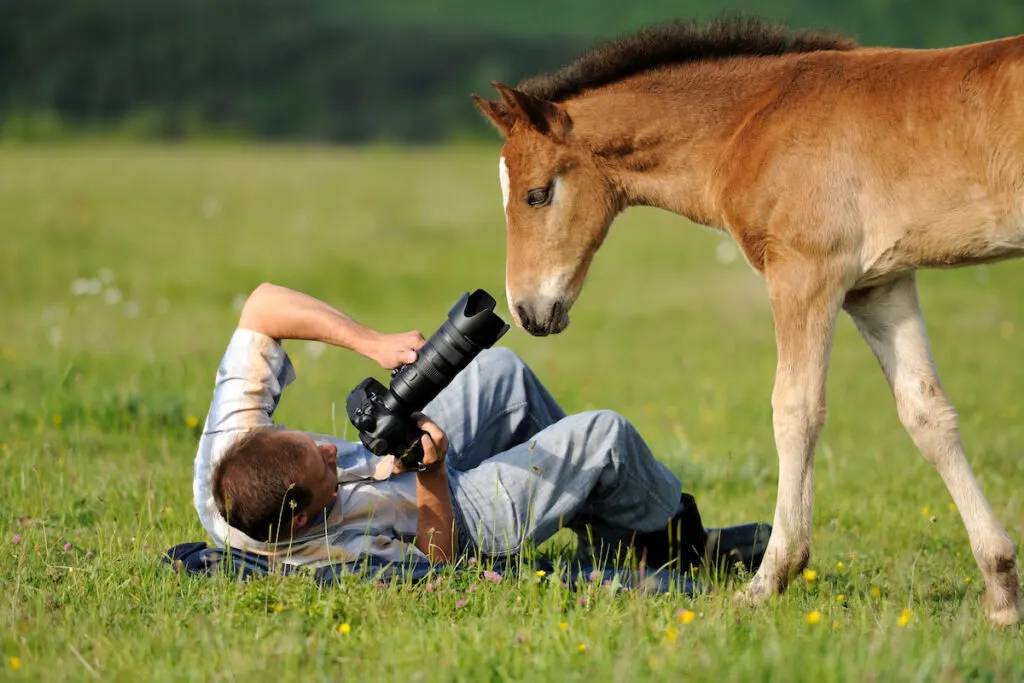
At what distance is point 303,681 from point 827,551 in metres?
2.82

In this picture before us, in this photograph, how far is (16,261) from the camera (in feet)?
45.8

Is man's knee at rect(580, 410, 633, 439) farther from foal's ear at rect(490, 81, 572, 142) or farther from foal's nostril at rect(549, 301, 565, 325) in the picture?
foal's ear at rect(490, 81, 572, 142)

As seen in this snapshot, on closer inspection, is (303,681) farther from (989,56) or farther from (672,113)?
(989,56)

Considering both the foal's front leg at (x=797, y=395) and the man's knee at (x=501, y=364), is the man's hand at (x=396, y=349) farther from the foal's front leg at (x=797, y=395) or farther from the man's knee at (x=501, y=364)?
the foal's front leg at (x=797, y=395)

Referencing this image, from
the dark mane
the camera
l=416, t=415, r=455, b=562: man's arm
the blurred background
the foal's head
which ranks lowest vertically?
l=416, t=415, r=455, b=562: man's arm

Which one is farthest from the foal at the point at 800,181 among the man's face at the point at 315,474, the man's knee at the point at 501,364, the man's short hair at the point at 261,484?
the man's short hair at the point at 261,484

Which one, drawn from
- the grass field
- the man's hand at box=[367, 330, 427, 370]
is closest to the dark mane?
the man's hand at box=[367, 330, 427, 370]

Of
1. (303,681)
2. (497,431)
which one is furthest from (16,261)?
(303,681)

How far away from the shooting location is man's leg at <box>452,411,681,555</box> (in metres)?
4.34

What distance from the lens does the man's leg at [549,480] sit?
4.34 metres

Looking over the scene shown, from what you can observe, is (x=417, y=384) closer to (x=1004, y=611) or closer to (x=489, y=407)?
(x=489, y=407)

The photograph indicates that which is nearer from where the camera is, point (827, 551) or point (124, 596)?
point (124, 596)

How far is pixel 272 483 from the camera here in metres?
3.92

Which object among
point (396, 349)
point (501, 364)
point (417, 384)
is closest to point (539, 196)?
point (501, 364)
